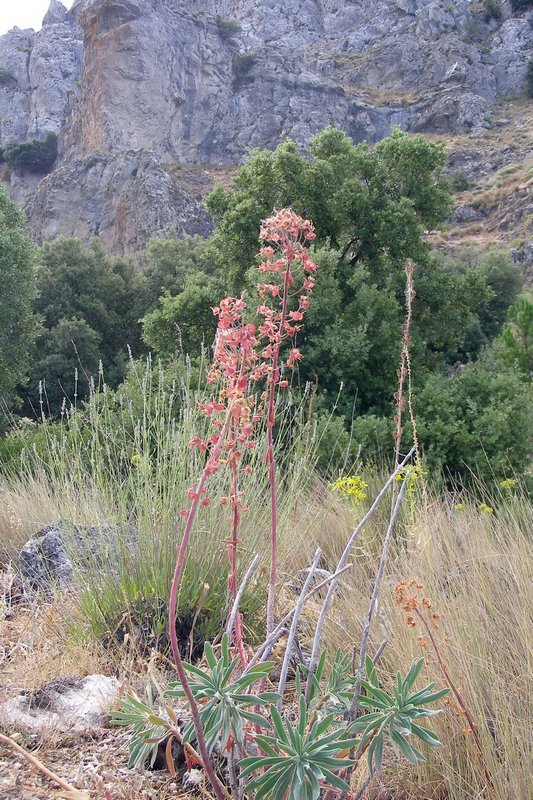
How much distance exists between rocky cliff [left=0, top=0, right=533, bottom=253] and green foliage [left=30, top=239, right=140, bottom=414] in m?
15.3

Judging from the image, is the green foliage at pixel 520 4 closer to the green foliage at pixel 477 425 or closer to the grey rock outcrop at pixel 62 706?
the green foliage at pixel 477 425

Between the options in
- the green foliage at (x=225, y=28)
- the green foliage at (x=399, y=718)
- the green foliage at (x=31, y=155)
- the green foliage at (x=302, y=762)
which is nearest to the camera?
the green foliage at (x=302, y=762)

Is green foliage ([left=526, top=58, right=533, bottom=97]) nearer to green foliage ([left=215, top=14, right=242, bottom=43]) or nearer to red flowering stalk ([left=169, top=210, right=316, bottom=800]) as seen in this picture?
green foliage ([left=215, top=14, right=242, bottom=43])

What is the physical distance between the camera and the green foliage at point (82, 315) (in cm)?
1611

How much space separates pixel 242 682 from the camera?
997mm

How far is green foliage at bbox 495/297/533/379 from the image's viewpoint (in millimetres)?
12734

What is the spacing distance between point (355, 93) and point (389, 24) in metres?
11.2

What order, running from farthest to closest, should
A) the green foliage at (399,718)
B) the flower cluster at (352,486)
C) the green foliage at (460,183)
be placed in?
the green foliage at (460,183) < the flower cluster at (352,486) < the green foliage at (399,718)

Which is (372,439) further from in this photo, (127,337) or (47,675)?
(127,337)

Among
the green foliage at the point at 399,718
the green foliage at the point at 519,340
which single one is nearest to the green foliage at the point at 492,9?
the green foliage at the point at 519,340

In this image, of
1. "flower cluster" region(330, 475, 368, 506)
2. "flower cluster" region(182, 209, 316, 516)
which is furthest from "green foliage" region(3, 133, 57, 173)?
"flower cluster" region(182, 209, 316, 516)

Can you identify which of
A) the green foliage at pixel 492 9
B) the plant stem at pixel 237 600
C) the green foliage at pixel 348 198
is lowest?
the plant stem at pixel 237 600

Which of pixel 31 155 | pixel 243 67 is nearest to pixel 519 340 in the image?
pixel 243 67

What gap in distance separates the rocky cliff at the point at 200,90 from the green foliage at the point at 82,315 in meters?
15.3
